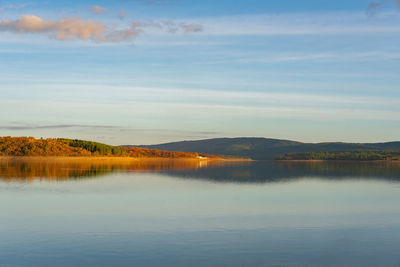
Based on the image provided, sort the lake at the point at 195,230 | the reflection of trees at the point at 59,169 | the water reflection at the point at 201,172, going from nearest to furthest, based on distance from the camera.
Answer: the lake at the point at 195,230 < the reflection of trees at the point at 59,169 < the water reflection at the point at 201,172

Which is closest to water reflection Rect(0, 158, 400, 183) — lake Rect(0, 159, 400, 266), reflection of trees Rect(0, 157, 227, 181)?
reflection of trees Rect(0, 157, 227, 181)

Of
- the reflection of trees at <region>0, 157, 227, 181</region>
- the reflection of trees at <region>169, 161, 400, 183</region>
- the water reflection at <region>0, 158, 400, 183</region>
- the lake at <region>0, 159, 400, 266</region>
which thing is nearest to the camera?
the lake at <region>0, 159, 400, 266</region>

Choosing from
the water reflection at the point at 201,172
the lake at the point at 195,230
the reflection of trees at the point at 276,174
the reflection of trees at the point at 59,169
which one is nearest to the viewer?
the lake at the point at 195,230

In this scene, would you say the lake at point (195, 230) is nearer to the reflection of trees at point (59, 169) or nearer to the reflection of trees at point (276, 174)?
the reflection of trees at point (59, 169)

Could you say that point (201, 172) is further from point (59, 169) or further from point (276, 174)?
point (59, 169)

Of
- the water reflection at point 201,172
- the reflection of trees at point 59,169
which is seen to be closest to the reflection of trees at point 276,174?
the water reflection at point 201,172

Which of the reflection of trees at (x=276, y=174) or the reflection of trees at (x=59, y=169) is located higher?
the reflection of trees at (x=59, y=169)

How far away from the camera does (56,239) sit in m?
24.2

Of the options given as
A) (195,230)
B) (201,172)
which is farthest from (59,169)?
(195,230)

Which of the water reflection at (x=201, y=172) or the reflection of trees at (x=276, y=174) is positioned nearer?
the water reflection at (x=201, y=172)

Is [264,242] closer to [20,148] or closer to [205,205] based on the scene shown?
[205,205]

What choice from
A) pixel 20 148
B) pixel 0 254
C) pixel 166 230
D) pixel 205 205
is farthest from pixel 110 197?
pixel 20 148

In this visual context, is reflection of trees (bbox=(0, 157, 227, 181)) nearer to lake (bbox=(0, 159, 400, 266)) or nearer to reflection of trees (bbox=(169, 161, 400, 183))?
reflection of trees (bbox=(169, 161, 400, 183))

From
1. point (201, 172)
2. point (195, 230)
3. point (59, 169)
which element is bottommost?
point (195, 230)
